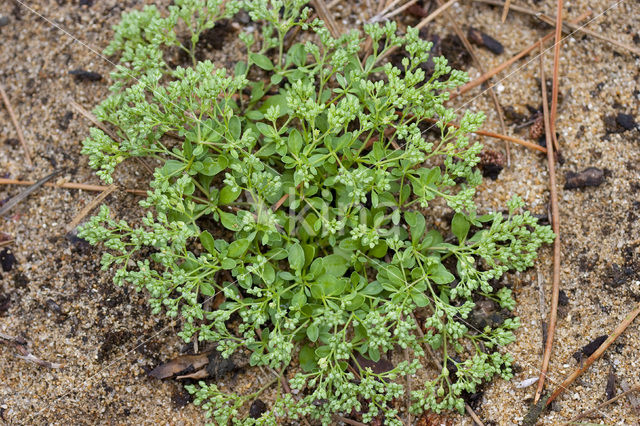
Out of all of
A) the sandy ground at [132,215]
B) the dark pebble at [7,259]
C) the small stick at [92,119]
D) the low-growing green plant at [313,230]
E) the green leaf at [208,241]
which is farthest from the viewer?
the small stick at [92,119]

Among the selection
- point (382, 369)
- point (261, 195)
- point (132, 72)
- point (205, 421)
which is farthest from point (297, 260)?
point (132, 72)

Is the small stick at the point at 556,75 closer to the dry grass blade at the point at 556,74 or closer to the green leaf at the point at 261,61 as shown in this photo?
the dry grass blade at the point at 556,74

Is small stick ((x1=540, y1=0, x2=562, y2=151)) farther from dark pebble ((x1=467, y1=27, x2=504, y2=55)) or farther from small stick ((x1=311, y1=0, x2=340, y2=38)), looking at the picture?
small stick ((x1=311, y1=0, x2=340, y2=38))

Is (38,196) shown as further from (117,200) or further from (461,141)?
(461,141)

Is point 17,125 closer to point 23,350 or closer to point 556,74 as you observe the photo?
point 23,350

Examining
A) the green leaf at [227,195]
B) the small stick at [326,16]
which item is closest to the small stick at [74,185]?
the green leaf at [227,195]

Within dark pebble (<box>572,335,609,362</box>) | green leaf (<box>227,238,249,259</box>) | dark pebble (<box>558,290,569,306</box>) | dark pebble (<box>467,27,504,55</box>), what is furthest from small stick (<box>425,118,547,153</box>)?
green leaf (<box>227,238,249,259</box>)

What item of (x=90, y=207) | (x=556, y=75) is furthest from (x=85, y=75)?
(x=556, y=75)
